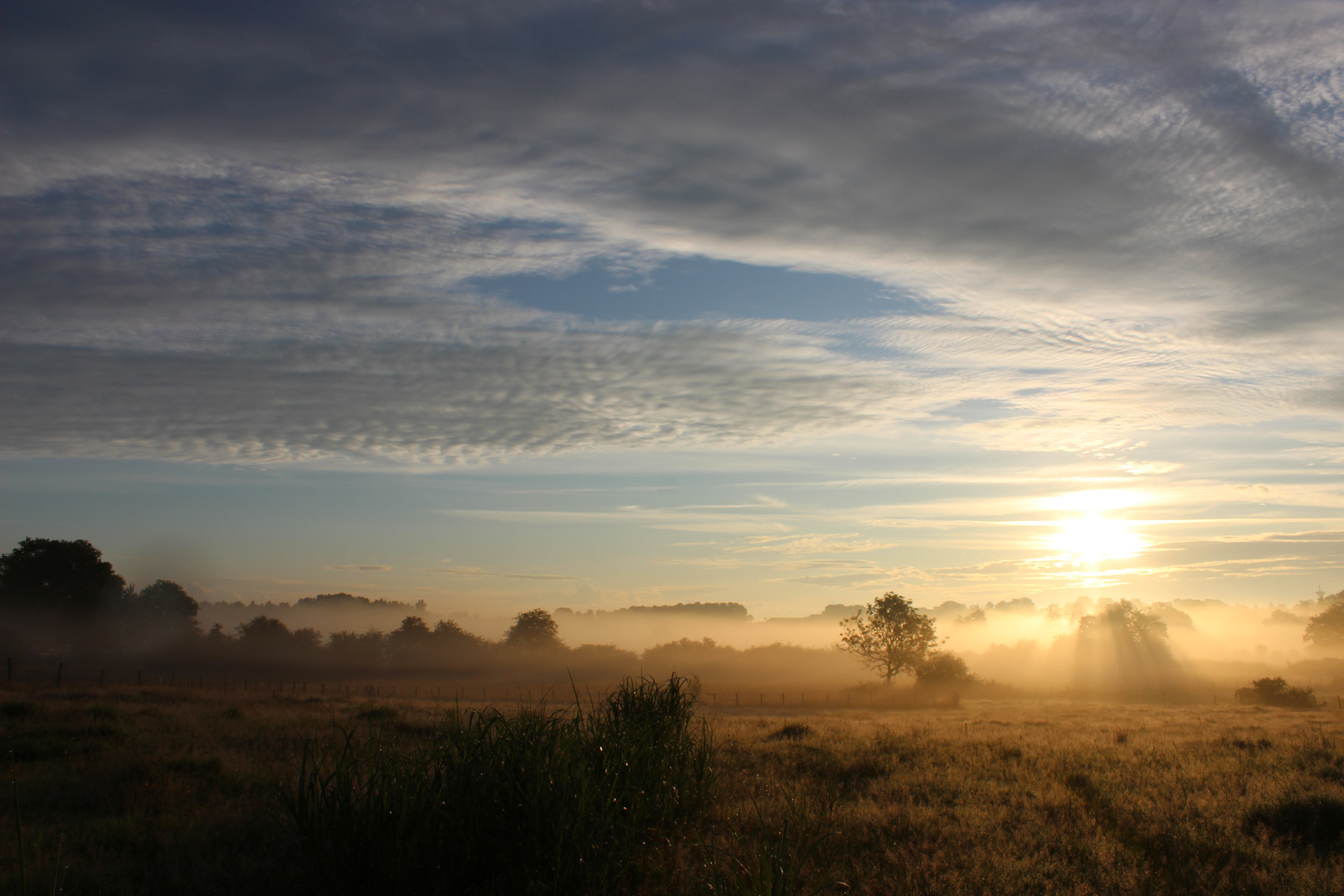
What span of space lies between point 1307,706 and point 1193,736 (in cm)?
3353

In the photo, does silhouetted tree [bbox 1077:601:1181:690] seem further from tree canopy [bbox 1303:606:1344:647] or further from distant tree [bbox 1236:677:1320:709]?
distant tree [bbox 1236:677:1320:709]

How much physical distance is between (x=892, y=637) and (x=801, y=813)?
64.5 meters

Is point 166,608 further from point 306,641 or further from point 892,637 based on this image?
point 892,637

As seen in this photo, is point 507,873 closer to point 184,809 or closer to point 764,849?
point 764,849

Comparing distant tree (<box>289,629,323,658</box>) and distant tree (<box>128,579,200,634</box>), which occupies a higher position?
distant tree (<box>128,579,200,634</box>)

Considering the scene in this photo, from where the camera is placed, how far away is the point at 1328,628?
106 m

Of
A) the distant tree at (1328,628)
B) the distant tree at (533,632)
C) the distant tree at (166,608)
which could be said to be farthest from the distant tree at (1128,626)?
the distant tree at (166,608)

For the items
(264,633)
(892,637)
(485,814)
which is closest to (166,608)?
(264,633)

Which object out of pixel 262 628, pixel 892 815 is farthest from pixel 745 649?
pixel 892 815

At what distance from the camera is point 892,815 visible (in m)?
12.9

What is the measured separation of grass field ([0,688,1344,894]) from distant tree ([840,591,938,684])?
157 feet

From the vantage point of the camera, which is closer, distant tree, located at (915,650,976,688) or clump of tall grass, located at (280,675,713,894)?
clump of tall grass, located at (280,675,713,894)

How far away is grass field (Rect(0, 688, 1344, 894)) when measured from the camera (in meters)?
9.48

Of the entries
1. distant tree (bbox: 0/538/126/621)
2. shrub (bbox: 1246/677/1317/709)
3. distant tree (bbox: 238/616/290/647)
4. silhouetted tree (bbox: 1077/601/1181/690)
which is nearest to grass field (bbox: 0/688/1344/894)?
shrub (bbox: 1246/677/1317/709)
